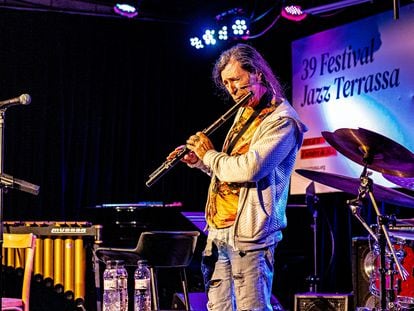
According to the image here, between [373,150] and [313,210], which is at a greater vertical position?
[373,150]

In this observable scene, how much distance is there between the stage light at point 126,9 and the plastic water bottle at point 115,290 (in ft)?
10.2

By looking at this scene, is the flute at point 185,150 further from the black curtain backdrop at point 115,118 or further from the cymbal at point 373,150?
the black curtain backdrop at point 115,118

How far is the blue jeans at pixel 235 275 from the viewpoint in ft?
10.4

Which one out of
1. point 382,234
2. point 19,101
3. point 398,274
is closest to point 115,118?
point 398,274

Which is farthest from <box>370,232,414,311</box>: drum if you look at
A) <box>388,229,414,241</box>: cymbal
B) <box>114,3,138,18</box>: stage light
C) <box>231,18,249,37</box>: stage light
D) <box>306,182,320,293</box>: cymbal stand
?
<box>114,3,138,18</box>: stage light

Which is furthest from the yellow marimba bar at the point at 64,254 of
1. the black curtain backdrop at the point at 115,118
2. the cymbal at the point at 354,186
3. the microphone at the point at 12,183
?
the cymbal at the point at 354,186

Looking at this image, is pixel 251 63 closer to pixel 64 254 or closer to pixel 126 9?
pixel 64 254

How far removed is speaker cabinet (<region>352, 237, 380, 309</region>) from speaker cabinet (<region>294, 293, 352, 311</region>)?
86mm

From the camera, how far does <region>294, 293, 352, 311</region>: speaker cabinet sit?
5.67 meters

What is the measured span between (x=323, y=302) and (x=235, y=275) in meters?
2.64

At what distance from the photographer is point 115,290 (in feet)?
13.6

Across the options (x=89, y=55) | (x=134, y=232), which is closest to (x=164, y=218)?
(x=134, y=232)

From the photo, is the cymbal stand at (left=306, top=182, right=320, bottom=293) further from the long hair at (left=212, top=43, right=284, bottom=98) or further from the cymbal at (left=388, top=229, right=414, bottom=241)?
the long hair at (left=212, top=43, right=284, bottom=98)

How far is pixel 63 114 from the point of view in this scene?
24.2 ft
